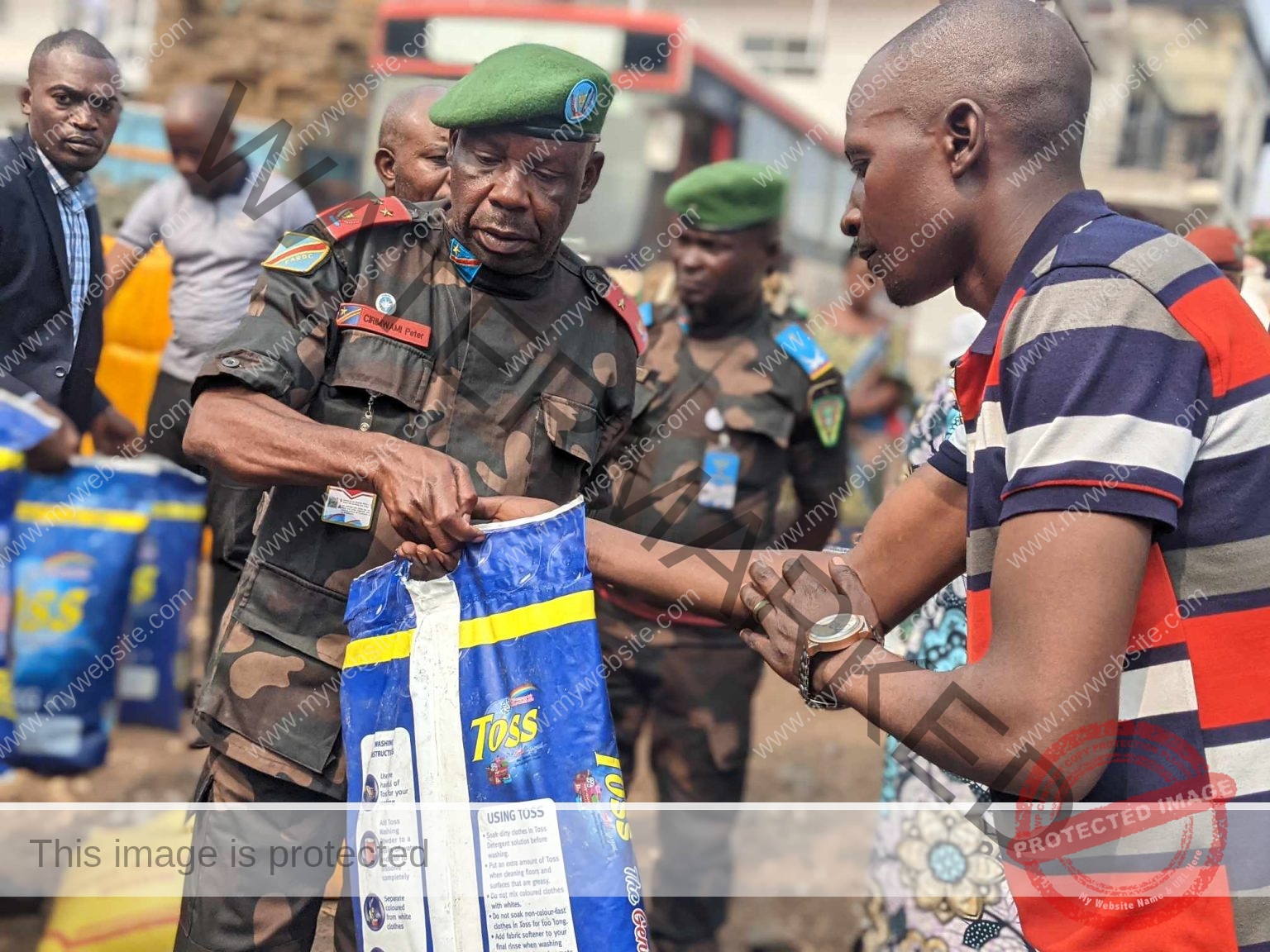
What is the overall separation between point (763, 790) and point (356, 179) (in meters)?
12.2

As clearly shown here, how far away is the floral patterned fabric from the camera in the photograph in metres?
3.68

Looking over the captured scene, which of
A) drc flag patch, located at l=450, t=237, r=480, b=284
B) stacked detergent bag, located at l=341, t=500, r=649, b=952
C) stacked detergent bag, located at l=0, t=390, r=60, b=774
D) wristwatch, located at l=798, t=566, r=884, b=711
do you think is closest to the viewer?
wristwatch, located at l=798, t=566, r=884, b=711

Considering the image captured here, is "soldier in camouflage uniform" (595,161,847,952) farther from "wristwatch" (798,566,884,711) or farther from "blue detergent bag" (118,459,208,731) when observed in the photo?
"wristwatch" (798,566,884,711)

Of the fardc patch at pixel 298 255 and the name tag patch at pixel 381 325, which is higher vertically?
the fardc patch at pixel 298 255

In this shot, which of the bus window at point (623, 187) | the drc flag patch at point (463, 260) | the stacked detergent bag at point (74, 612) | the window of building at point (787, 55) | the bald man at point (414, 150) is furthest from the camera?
the window of building at point (787, 55)

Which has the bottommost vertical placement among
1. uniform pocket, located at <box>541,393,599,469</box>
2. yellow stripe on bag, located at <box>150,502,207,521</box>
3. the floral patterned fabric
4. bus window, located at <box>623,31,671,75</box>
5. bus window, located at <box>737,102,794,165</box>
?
the floral patterned fabric

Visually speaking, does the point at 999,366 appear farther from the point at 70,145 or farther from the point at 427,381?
the point at 70,145

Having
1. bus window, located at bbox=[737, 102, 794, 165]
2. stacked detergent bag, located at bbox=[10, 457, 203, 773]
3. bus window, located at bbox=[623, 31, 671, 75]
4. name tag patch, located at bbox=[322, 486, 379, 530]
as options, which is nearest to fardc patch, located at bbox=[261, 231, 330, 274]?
name tag patch, located at bbox=[322, 486, 379, 530]

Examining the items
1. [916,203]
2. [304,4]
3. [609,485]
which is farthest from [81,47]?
[304,4]

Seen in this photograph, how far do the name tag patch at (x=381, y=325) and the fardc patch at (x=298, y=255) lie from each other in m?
0.10


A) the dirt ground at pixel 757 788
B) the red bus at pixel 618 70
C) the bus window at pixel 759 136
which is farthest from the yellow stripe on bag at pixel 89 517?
the bus window at pixel 759 136

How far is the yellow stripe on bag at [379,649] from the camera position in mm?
2371

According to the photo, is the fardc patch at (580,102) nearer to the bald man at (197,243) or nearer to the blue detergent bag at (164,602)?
the bald man at (197,243)

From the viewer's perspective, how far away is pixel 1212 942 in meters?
1.78
